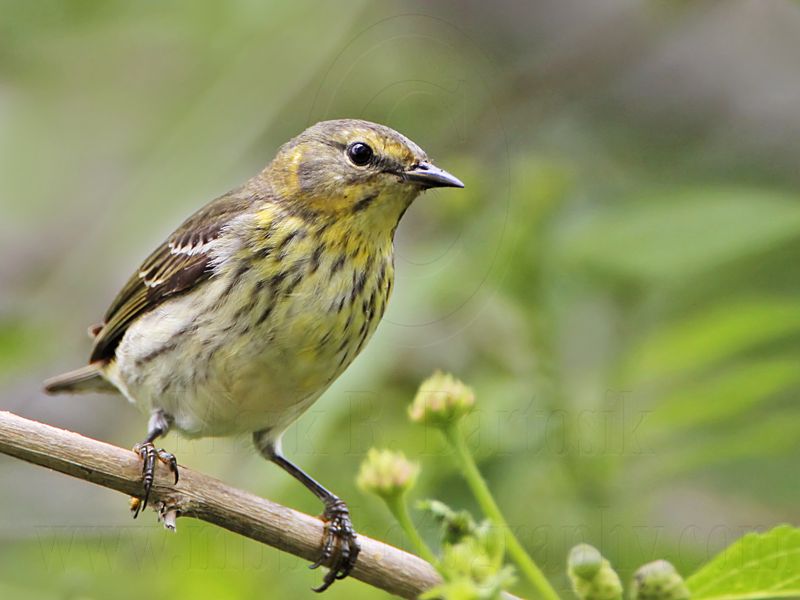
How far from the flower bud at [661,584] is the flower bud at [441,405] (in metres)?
0.56

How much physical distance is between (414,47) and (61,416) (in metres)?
2.95

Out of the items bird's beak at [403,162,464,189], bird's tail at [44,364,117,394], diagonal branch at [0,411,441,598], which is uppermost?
bird's beak at [403,162,464,189]

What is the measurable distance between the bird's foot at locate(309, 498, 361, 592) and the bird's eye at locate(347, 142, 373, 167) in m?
1.21

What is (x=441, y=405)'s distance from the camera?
2.78 meters

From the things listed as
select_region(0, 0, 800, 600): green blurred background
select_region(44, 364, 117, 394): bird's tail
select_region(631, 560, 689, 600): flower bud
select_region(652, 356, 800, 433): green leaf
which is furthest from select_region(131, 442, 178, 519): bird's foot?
select_region(652, 356, 800, 433): green leaf

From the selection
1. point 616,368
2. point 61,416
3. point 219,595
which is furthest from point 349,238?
point 61,416

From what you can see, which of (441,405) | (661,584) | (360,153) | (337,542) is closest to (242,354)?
(337,542)

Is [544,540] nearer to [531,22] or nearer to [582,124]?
[582,124]

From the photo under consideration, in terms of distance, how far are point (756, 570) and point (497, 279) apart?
1754 millimetres

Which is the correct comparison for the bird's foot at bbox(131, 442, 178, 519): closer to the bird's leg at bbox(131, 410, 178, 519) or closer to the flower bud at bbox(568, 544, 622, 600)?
the bird's leg at bbox(131, 410, 178, 519)

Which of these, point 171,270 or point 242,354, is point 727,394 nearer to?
point 242,354

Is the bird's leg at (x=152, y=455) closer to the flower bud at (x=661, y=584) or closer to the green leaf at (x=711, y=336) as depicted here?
the flower bud at (x=661, y=584)

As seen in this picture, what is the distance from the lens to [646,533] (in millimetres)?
3773

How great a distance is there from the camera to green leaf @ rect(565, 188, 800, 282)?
3.47 m
